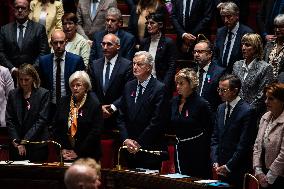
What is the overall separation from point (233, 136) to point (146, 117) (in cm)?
97

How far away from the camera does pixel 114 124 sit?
8.39 metres

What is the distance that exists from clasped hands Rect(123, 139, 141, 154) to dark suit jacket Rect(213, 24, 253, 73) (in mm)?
1607

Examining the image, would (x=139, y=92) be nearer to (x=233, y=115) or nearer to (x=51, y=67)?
(x=233, y=115)

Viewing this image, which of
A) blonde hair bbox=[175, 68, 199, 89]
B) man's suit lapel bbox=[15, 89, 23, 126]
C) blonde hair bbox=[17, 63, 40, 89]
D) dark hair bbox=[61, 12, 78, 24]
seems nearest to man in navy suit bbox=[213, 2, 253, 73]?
blonde hair bbox=[175, 68, 199, 89]

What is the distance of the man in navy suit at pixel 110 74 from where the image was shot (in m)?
8.38

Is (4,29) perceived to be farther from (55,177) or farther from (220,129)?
(220,129)

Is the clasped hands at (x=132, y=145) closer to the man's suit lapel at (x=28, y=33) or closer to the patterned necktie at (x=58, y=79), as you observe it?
the patterned necktie at (x=58, y=79)

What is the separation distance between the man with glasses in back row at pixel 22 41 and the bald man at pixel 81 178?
4.69 metres

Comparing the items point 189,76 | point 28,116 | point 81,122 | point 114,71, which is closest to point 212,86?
point 189,76

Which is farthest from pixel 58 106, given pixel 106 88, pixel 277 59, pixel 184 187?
pixel 277 59

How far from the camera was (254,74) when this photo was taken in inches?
308

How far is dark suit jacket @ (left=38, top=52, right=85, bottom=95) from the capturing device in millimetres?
8633

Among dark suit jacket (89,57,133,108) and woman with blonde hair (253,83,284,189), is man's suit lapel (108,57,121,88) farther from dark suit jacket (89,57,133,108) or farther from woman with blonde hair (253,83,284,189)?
woman with blonde hair (253,83,284,189)

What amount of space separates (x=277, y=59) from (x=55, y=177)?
2.61 metres
